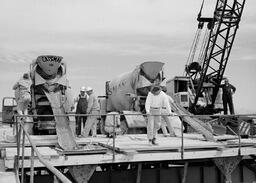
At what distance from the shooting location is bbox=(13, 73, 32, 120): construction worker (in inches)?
532

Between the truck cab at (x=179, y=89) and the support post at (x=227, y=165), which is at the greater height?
the truck cab at (x=179, y=89)

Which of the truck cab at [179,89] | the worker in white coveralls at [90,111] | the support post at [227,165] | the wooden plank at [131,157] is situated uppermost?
the truck cab at [179,89]

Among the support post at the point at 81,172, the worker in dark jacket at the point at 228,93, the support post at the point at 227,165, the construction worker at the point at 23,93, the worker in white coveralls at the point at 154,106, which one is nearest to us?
the support post at the point at 81,172

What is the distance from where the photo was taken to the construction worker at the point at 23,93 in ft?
44.3

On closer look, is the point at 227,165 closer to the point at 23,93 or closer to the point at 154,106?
the point at 154,106

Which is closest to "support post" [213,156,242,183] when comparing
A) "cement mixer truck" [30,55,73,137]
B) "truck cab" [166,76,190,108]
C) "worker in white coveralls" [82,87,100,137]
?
"worker in white coveralls" [82,87,100,137]

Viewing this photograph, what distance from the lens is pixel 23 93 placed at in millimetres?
13562

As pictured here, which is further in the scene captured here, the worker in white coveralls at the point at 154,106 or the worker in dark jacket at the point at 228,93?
the worker in dark jacket at the point at 228,93

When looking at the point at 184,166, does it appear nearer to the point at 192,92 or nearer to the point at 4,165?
the point at 4,165

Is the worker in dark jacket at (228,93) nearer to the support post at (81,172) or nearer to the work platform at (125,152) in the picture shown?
the work platform at (125,152)

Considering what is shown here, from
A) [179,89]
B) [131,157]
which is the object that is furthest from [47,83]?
[179,89]

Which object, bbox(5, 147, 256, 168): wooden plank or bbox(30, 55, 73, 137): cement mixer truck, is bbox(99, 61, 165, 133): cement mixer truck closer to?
bbox(30, 55, 73, 137): cement mixer truck

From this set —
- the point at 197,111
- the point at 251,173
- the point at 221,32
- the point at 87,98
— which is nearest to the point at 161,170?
the point at 251,173

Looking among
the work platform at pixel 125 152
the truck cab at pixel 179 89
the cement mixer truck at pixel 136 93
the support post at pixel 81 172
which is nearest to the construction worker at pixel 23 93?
the work platform at pixel 125 152
